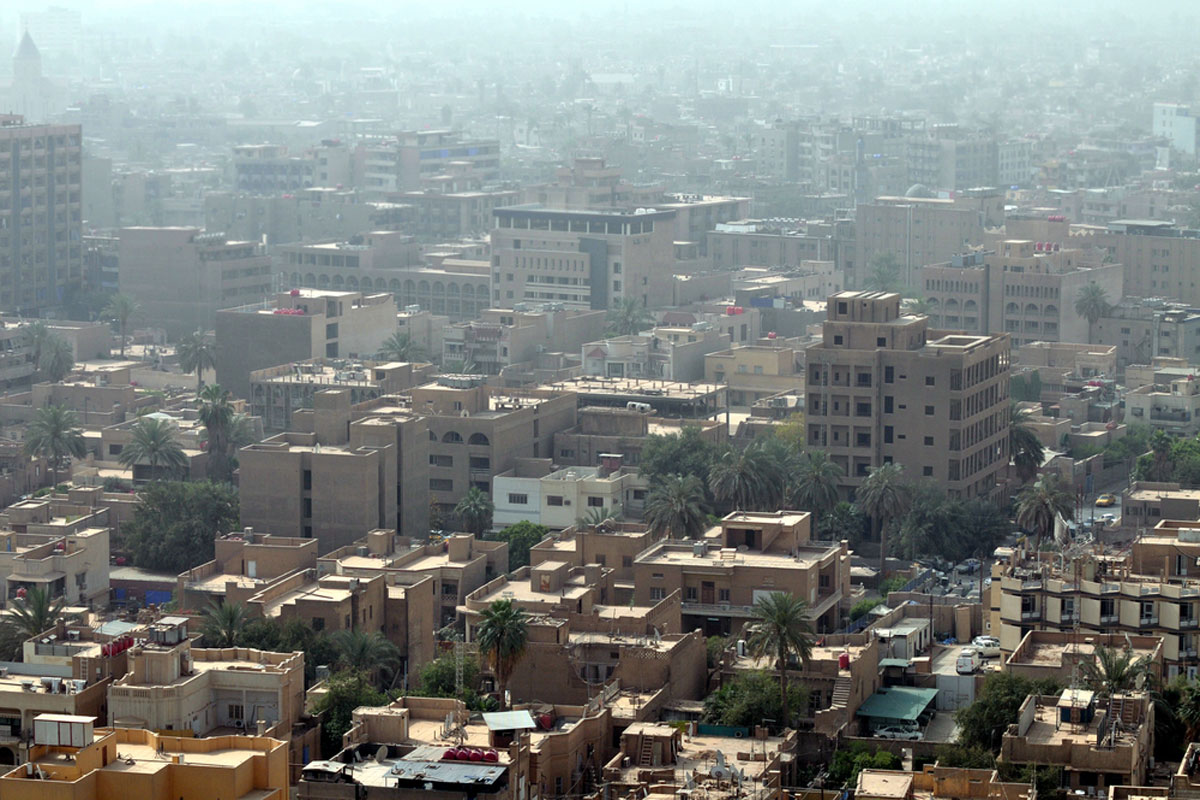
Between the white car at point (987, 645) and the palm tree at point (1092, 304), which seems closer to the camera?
the white car at point (987, 645)

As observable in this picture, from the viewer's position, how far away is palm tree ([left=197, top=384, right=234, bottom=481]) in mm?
116750

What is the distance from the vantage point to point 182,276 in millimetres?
172375

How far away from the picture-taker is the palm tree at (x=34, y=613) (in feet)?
272

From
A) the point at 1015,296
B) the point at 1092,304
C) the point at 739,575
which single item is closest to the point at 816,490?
the point at 739,575

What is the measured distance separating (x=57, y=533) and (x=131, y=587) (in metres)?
3.17

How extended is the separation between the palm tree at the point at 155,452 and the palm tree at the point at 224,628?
111 feet

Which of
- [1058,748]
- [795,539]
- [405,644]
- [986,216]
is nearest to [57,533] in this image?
[405,644]

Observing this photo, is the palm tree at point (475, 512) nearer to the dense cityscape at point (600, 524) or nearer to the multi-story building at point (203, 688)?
the dense cityscape at point (600, 524)

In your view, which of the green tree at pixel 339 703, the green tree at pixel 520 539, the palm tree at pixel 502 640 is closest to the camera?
the green tree at pixel 339 703

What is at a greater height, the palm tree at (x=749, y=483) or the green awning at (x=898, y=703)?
the palm tree at (x=749, y=483)

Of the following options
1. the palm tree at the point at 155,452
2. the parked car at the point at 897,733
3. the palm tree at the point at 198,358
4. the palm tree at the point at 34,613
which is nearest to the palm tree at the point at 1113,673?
the parked car at the point at 897,733

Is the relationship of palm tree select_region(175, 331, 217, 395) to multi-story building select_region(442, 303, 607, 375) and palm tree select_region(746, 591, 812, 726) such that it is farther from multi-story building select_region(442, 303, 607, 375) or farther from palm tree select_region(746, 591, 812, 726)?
palm tree select_region(746, 591, 812, 726)

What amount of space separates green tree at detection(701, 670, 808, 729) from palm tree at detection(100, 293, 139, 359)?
85.7 m

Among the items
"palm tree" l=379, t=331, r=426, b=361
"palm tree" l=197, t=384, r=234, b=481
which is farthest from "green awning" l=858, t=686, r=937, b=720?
"palm tree" l=379, t=331, r=426, b=361
